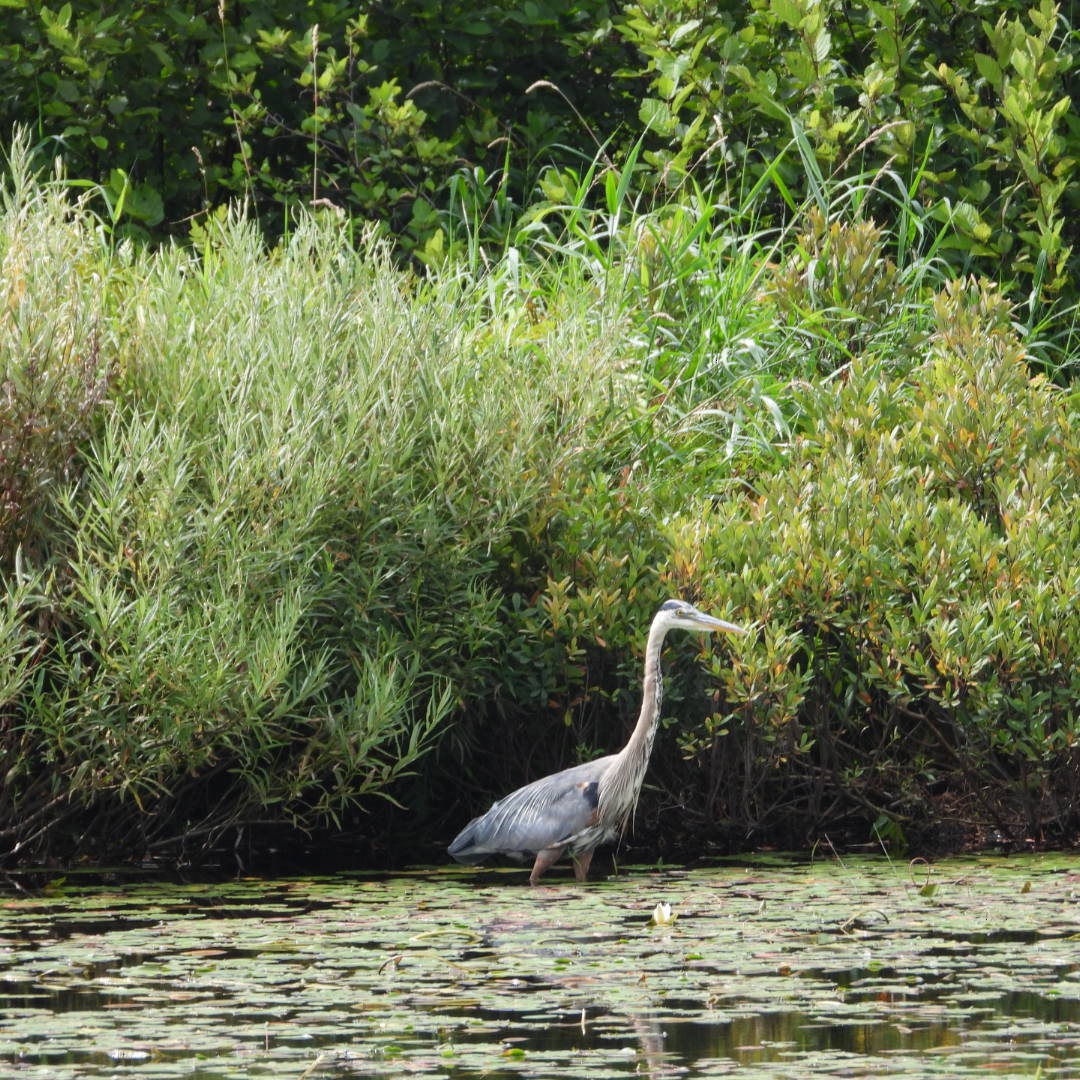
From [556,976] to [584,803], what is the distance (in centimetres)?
172

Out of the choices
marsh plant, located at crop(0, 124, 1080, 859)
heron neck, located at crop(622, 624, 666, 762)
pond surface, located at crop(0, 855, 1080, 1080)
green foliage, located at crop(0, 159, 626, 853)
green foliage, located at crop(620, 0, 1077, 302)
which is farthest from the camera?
green foliage, located at crop(620, 0, 1077, 302)

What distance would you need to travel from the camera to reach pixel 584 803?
6875 mm

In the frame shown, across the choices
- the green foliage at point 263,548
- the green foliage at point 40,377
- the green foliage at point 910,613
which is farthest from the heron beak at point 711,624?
the green foliage at point 40,377

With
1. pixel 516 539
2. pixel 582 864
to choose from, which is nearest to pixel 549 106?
pixel 516 539

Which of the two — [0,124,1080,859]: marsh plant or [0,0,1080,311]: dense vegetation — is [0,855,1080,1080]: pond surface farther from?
[0,0,1080,311]: dense vegetation

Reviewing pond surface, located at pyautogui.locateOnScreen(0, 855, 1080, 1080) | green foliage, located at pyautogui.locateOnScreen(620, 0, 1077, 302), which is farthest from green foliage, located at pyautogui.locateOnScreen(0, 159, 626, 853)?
green foliage, located at pyautogui.locateOnScreen(620, 0, 1077, 302)

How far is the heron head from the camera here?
6.83 meters

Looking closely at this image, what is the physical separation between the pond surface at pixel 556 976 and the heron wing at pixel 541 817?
0.15m

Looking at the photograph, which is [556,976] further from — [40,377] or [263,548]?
[40,377]

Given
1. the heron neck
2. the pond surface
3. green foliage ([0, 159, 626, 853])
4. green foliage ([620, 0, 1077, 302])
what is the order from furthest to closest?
green foliage ([620, 0, 1077, 302]) < the heron neck < green foliage ([0, 159, 626, 853]) < the pond surface

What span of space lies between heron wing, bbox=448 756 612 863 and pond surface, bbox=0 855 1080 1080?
0.15m

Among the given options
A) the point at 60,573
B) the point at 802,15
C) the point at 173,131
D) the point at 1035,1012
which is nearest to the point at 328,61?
the point at 173,131

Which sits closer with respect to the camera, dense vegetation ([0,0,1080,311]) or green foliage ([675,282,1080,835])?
green foliage ([675,282,1080,835])

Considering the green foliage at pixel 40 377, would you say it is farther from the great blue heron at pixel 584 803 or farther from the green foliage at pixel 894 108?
the green foliage at pixel 894 108
